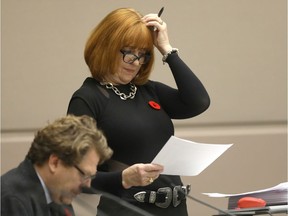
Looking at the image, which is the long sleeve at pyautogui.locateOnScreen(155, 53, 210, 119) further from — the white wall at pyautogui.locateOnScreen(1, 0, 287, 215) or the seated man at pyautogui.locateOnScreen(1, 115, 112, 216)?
the white wall at pyautogui.locateOnScreen(1, 0, 287, 215)

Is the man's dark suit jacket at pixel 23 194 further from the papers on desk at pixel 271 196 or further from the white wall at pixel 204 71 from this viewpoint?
the white wall at pixel 204 71

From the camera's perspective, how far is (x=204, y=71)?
3.37 meters

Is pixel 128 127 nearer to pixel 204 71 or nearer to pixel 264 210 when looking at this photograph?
pixel 264 210

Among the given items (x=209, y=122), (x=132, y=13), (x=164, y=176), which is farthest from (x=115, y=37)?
(x=209, y=122)

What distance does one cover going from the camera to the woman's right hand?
1.78 m

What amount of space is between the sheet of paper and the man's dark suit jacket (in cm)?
42

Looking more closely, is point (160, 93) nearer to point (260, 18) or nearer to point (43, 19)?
point (43, 19)

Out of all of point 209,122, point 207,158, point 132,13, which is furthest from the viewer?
point 209,122

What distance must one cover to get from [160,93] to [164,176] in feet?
0.99

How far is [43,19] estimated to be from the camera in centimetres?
314

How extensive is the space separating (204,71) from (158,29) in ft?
4.14

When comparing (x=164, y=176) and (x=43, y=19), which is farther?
(x=43, y=19)

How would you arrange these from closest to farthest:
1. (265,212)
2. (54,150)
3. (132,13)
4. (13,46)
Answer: (54,150) < (265,212) < (132,13) < (13,46)

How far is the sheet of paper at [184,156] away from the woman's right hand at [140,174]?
3 cm
